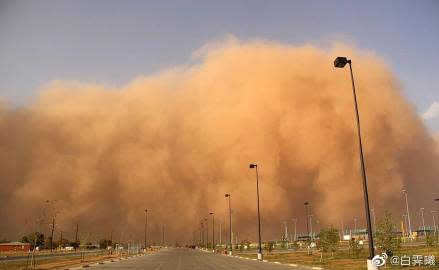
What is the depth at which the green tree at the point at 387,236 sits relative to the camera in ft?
107

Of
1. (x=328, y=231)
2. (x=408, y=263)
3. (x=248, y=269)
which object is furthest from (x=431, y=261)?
(x=328, y=231)

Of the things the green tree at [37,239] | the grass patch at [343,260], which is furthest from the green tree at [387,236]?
the green tree at [37,239]

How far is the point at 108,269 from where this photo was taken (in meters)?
32.2

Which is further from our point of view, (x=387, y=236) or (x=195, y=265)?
(x=195, y=265)

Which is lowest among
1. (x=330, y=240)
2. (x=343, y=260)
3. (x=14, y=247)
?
(x=14, y=247)

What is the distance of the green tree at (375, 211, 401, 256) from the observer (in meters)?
32.7

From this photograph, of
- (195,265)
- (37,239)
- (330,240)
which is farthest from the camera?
(37,239)

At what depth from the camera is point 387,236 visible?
3266 centimetres

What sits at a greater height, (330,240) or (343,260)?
(330,240)

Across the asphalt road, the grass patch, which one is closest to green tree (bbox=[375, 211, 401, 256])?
the grass patch

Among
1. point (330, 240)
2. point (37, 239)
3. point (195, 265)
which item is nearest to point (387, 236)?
point (330, 240)

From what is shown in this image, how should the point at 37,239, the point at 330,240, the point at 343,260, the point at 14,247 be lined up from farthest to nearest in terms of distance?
1. the point at 14,247
2. the point at 37,239
3. the point at 330,240
4. the point at 343,260

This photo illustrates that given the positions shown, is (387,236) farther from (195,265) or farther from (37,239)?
(37,239)

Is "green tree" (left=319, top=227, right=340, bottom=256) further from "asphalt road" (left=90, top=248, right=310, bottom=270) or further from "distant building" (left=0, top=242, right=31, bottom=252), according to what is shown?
"distant building" (left=0, top=242, right=31, bottom=252)
